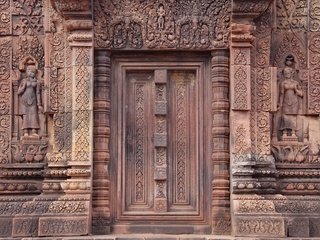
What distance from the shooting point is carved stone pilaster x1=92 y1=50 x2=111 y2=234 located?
428 inches

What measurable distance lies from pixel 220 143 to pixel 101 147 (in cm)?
179

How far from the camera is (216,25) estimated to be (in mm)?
11039

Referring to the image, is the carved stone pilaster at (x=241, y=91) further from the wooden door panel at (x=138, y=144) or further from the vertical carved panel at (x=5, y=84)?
the vertical carved panel at (x=5, y=84)

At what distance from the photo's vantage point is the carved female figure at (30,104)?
11.2 m

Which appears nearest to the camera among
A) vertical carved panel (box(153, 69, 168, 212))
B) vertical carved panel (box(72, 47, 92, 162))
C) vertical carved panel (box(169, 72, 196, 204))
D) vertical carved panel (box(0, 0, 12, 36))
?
vertical carved panel (box(72, 47, 92, 162))

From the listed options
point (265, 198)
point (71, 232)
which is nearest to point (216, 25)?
point (265, 198)

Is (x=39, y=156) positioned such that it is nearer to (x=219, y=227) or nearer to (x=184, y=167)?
(x=184, y=167)

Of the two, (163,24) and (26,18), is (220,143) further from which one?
(26,18)

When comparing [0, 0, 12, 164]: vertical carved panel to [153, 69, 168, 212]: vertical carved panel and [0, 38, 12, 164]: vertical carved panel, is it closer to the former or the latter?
[0, 38, 12, 164]: vertical carved panel

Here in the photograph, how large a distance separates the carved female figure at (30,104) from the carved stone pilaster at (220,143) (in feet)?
8.90

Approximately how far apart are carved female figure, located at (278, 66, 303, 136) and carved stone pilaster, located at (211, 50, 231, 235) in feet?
2.93

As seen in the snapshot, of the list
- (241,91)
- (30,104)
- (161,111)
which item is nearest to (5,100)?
(30,104)

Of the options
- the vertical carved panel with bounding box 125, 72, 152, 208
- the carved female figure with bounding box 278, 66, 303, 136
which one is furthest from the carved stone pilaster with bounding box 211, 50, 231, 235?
the vertical carved panel with bounding box 125, 72, 152, 208

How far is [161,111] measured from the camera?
11039 mm
